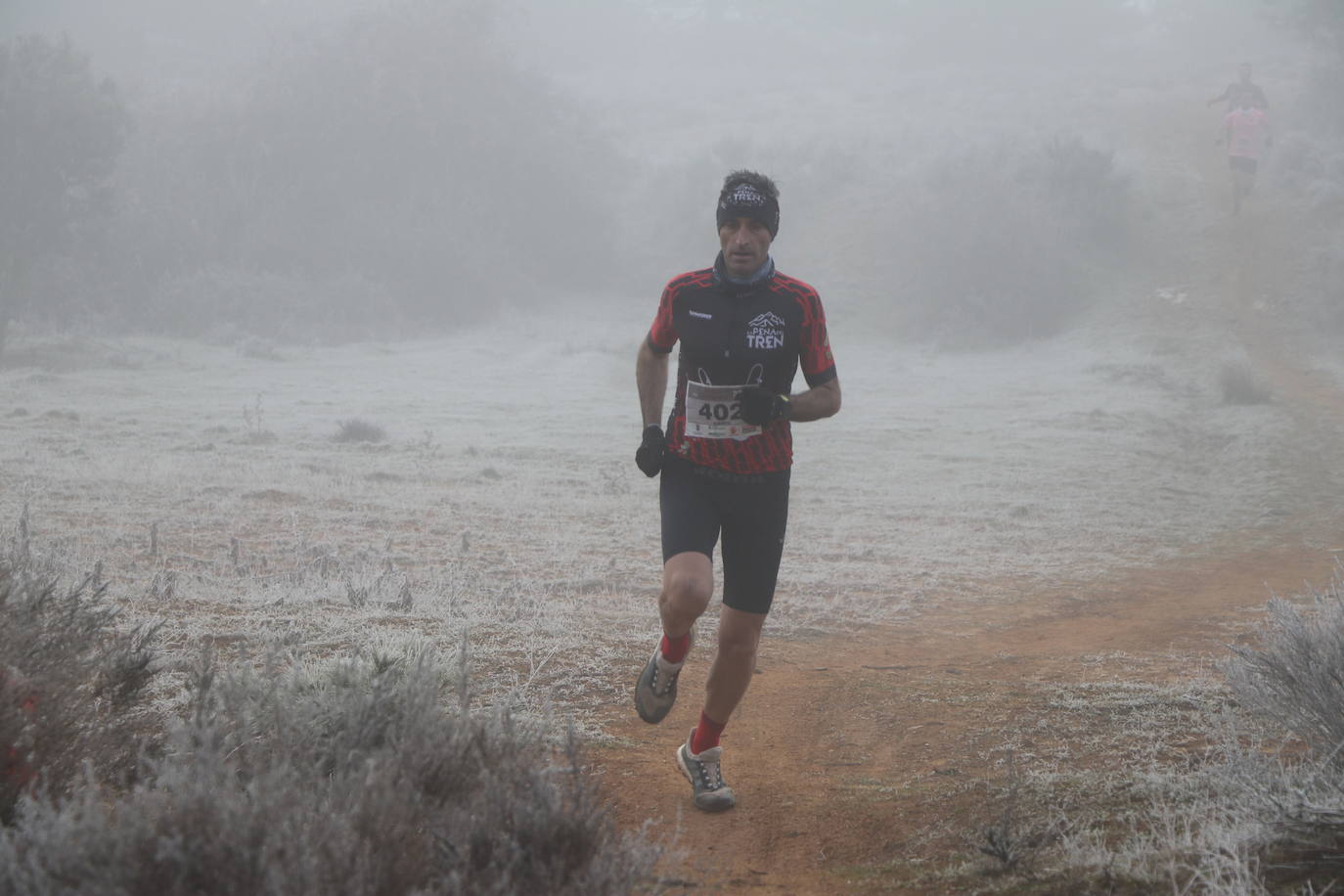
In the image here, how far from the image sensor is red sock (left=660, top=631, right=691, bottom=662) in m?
3.92

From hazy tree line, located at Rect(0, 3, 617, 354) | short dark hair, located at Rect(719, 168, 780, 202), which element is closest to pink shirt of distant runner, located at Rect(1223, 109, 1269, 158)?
hazy tree line, located at Rect(0, 3, 617, 354)

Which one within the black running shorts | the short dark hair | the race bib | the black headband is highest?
the short dark hair

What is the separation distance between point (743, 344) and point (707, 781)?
1585 mm

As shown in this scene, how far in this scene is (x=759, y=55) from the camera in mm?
60031

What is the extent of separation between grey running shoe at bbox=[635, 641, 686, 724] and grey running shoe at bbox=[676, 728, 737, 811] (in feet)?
0.71

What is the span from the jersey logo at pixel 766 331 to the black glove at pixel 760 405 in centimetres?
21

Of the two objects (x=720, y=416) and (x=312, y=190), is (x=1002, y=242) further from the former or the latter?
(x=720, y=416)

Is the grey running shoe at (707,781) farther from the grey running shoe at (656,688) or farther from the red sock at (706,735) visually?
the grey running shoe at (656,688)

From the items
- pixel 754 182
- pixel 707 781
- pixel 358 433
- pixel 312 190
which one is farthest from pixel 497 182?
pixel 707 781

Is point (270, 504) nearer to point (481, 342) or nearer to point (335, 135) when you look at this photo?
point (481, 342)

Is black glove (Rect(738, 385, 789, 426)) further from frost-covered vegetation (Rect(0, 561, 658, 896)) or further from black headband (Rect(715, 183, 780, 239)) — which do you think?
frost-covered vegetation (Rect(0, 561, 658, 896))

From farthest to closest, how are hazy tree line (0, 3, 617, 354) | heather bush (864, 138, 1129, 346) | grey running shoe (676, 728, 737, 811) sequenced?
heather bush (864, 138, 1129, 346)
hazy tree line (0, 3, 617, 354)
grey running shoe (676, 728, 737, 811)

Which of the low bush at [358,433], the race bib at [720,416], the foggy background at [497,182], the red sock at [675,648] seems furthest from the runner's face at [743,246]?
the foggy background at [497,182]

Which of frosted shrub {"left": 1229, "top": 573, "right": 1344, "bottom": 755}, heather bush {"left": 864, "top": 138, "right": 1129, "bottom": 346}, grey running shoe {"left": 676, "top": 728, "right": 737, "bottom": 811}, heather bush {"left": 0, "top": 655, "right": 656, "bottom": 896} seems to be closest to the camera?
heather bush {"left": 0, "top": 655, "right": 656, "bottom": 896}
